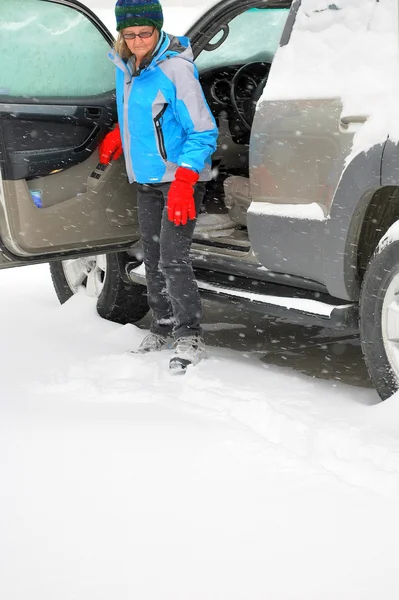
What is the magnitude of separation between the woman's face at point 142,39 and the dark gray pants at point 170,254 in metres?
0.63

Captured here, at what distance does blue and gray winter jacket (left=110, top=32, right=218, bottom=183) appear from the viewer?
4.07 m

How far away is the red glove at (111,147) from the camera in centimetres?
451

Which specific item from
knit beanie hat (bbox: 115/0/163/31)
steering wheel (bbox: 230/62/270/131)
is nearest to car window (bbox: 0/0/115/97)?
knit beanie hat (bbox: 115/0/163/31)

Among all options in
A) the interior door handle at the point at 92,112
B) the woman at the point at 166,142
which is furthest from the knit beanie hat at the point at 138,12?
the interior door handle at the point at 92,112

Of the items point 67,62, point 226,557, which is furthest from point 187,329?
point 226,557

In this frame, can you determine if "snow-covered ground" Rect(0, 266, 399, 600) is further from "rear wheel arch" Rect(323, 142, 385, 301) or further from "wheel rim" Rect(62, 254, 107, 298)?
"wheel rim" Rect(62, 254, 107, 298)

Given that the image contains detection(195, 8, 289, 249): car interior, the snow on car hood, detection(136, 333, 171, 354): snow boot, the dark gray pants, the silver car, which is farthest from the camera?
detection(195, 8, 289, 249): car interior

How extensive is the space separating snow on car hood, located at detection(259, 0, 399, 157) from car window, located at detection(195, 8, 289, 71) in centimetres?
124

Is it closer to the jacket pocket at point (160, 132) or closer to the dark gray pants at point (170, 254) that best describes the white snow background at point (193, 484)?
the dark gray pants at point (170, 254)

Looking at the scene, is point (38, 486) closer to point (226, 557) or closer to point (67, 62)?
point (226, 557)

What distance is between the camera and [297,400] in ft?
12.0

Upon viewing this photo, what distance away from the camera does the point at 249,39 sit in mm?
5195

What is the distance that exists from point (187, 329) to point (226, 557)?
6.79ft

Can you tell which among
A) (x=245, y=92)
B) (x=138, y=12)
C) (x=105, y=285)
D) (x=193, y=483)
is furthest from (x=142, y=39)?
(x=193, y=483)
